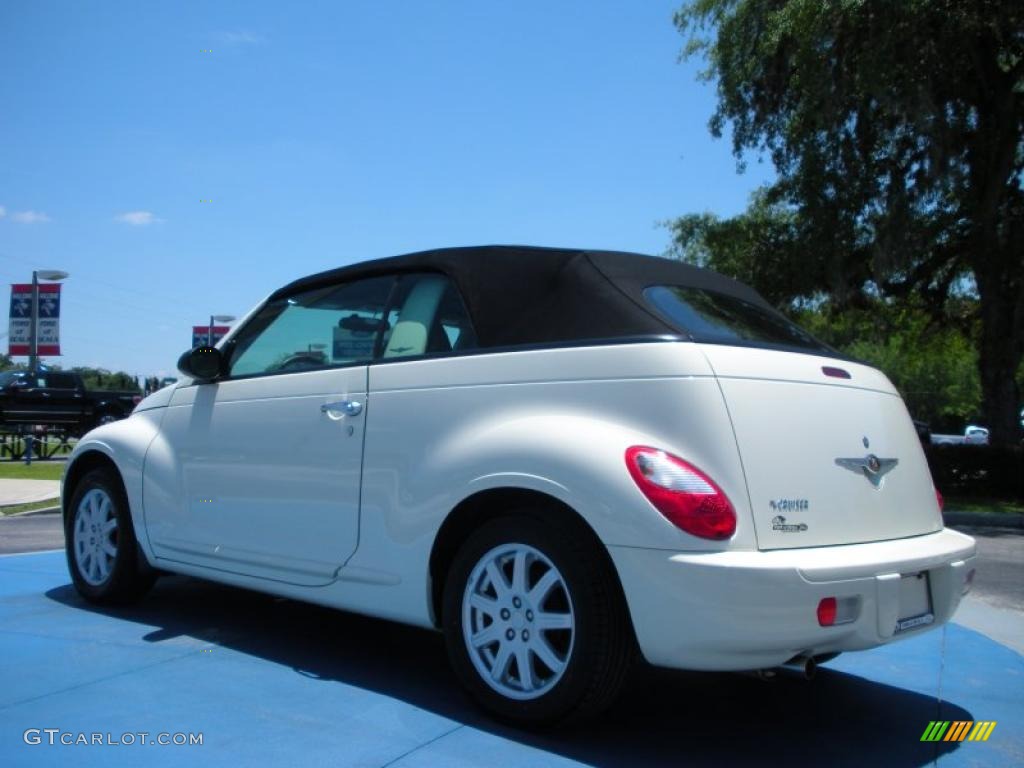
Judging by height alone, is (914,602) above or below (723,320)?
below

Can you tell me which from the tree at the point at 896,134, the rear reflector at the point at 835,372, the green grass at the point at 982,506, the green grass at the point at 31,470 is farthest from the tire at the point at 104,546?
the tree at the point at 896,134

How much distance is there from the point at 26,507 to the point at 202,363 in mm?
8285

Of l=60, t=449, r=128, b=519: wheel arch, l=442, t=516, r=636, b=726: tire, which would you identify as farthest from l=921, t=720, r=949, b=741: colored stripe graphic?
l=60, t=449, r=128, b=519: wheel arch

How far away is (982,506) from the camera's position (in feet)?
48.2

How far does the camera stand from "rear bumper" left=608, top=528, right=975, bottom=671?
112 inches

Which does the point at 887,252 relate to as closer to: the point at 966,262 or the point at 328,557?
the point at 966,262

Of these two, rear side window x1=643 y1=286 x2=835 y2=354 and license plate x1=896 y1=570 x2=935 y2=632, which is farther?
rear side window x1=643 y1=286 x2=835 y2=354

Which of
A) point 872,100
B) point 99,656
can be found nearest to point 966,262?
point 872,100

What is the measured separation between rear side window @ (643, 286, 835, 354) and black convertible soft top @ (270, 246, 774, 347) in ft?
0.19

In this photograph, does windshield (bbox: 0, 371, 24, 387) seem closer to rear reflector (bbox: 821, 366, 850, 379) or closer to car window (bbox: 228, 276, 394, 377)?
car window (bbox: 228, 276, 394, 377)

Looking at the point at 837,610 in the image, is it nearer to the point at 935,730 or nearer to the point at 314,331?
the point at 935,730

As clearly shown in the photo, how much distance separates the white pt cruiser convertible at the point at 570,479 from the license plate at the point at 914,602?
0.03ft

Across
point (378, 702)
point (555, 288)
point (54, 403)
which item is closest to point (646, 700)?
point (378, 702)

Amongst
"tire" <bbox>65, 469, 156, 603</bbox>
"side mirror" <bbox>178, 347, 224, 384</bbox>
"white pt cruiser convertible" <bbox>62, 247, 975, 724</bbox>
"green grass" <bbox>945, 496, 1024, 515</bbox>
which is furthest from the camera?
"green grass" <bbox>945, 496, 1024, 515</bbox>
